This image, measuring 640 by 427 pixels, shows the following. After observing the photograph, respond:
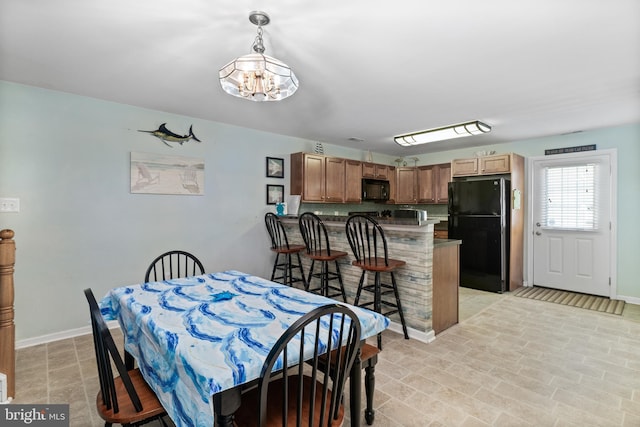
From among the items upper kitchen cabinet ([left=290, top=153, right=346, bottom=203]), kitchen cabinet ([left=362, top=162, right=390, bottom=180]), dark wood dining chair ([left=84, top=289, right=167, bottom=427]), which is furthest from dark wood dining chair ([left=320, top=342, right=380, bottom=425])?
kitchen cabinet ([left=362, top=162, right=390, bottom=180])

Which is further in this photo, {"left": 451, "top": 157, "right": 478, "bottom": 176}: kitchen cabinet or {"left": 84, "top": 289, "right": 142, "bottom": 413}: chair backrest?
{"left": 451, "top": 157, "right": 478, "bottom": 176}: kitchen cabinet

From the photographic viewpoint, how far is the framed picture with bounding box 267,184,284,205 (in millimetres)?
4537

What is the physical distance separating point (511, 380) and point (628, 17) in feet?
7.80

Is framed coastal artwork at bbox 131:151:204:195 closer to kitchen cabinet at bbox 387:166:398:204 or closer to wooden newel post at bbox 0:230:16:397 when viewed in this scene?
wooden newel post at bbox 0:230:16:397

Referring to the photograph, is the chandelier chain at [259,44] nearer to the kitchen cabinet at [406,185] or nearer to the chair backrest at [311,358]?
the chair backrest at [311,358]

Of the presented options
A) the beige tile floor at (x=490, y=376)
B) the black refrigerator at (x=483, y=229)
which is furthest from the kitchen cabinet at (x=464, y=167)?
the beige tile floor at (x=490, y=376)

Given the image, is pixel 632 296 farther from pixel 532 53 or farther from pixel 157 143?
pixel 157 143

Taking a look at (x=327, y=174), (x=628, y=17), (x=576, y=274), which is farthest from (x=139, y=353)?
(x=576, y=274)

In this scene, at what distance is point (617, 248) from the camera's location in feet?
13.8

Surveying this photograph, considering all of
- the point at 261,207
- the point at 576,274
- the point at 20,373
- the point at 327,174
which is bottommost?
the point at 20,373

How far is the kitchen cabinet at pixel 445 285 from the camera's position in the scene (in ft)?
10.00

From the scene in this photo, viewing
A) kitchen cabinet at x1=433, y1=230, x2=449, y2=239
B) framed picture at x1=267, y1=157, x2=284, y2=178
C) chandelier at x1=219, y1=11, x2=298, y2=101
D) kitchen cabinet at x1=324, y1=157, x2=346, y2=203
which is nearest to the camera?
chandelier at x1=219, y1=11, x2=298, y2=101

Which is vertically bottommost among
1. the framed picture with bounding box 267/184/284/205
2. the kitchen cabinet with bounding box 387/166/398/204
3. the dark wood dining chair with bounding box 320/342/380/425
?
the dark wood dining chair with bounding box 320/342/380/425
